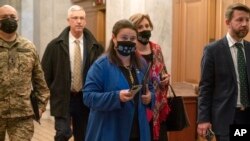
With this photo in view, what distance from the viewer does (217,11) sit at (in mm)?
7793

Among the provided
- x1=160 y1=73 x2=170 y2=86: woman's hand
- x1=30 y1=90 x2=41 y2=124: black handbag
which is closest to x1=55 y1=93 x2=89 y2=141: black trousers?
x1=30 y1=90 x2=41 y2=124: black handbag

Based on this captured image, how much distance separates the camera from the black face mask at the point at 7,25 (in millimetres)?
4746

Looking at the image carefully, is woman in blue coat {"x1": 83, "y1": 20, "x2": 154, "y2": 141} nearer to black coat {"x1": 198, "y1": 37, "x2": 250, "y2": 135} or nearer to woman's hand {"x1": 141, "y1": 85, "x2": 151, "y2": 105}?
woman's hand {"x1": 141, "y1": 85, "x2": 151, "y2": 105}

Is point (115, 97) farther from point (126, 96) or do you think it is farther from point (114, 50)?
point (114, 50)

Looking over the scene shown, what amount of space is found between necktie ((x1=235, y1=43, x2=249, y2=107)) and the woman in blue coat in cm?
82

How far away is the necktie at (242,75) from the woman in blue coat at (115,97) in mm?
822

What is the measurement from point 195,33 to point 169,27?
844 millimetres

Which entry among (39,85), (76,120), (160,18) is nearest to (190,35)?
(160,18)

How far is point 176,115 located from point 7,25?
179cm

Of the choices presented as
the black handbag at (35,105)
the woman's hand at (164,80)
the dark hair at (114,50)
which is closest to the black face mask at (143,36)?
the woman's hand at (164,80)

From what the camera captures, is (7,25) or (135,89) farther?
(7,25)

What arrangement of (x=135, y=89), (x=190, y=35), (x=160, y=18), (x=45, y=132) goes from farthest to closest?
(x=45, y=132) < (x=190, y=35) < (x=160, y=18) < (x=135, y=89)

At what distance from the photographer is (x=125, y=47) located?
3.82m

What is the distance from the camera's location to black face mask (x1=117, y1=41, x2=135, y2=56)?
3.81 m
